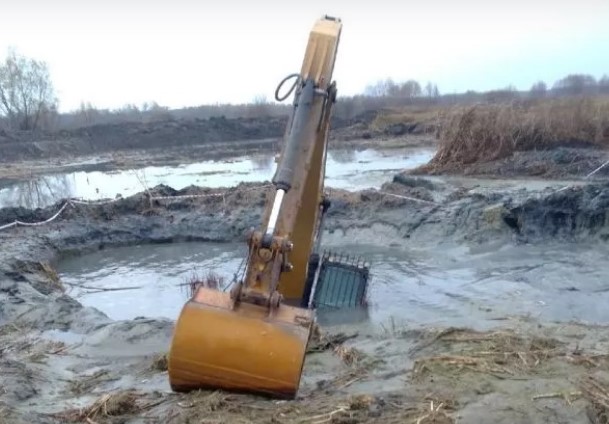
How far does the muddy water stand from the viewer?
31.6 ft

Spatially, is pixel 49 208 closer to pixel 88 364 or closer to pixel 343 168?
pixel 88 364

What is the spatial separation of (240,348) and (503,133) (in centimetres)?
2100

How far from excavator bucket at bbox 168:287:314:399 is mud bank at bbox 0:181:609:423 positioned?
147 mm

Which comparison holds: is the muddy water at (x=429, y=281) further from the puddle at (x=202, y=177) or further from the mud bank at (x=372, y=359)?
the puddle at (x=202, y=177)

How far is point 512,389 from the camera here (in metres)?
5.21

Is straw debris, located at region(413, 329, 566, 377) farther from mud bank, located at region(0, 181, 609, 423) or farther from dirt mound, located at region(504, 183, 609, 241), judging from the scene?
dirt mound, located at region(504, 183, 609, 241)

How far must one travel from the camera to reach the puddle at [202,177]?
23.7 meters

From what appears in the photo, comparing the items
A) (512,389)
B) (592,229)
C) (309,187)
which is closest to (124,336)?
(309,187)

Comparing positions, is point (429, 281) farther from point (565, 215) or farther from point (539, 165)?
point (539, 165)

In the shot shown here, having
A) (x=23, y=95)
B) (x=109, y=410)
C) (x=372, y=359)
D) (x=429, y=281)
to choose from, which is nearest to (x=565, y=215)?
(x=429, y=281)

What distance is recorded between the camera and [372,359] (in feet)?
22.7

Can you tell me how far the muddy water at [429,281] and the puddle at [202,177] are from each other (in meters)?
7.53

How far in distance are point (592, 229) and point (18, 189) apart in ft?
70.7

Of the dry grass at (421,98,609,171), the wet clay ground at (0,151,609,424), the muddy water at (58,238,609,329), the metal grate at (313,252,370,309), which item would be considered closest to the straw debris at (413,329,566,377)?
the wet clay ground at (0,151,609,424)
